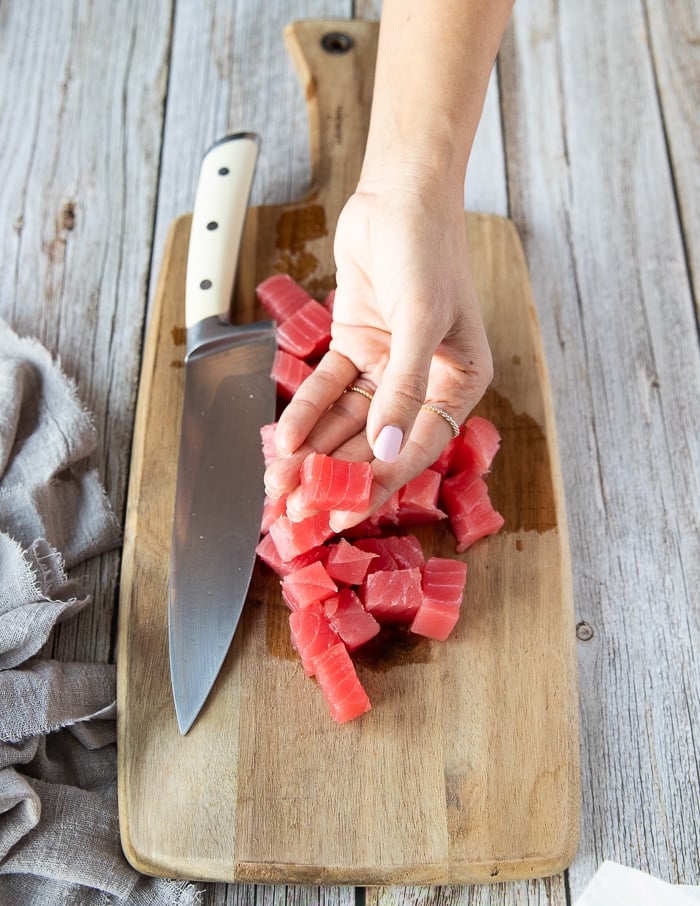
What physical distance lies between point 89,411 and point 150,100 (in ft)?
4.60

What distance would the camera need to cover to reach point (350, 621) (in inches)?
94.4

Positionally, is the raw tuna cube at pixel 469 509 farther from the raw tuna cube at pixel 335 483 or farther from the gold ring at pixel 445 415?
the raw tuna cube at pixel 335 483

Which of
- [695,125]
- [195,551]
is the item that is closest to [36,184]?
[195,551]

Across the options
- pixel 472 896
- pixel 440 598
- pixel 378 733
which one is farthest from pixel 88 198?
pixel 472 896

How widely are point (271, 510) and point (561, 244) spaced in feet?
5.24

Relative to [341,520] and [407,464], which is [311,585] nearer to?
[341,520]

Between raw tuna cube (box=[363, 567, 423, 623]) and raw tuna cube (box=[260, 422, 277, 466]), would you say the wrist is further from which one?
raw tuna cube (box=[363, 567, 423, 623])

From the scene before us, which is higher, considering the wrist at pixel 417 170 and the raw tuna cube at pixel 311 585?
the wrist at pixel 417 170

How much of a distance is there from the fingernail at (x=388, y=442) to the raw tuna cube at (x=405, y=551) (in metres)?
0.45

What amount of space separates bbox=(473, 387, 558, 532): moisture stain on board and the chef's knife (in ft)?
2.32

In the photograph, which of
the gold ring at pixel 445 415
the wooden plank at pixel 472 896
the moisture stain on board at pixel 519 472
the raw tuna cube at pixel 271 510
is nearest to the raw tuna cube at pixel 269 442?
the raw tuna cube at pixel 271 510

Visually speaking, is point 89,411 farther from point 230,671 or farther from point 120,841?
point 120,841

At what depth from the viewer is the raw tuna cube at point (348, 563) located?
7.95 ft

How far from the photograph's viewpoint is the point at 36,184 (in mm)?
3361
